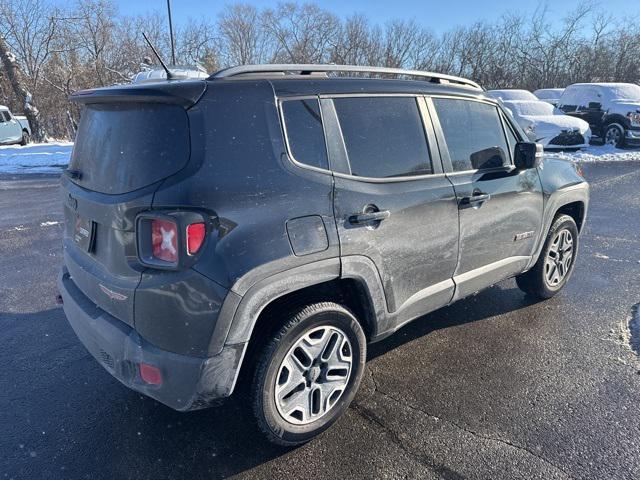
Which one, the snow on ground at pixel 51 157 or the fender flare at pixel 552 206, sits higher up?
the fender flare at pixel 552 206

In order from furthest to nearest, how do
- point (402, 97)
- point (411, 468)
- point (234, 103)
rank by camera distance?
point (402, 97) < point (411, 468) < point (234, 103)

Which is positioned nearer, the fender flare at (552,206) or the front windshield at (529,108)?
the fender flare at (552,206)

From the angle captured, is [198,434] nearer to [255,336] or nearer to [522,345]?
[255,336]

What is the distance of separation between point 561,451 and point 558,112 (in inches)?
655

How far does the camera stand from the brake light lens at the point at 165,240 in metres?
1.97

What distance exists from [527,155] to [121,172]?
9.88ft

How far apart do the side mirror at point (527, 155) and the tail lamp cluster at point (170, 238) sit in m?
2.75

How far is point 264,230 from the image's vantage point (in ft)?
6.93

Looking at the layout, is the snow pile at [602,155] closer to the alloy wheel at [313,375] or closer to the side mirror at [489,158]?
the side mirror at [489,158]

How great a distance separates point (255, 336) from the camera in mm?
2332

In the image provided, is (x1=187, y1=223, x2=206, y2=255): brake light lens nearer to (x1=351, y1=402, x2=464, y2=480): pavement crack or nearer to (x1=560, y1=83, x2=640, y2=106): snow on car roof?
(x1=351, y1=402, x2=464, y2=480): pavement crack

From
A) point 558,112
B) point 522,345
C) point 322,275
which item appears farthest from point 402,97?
point 558,112

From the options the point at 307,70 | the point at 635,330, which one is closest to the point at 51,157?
the point at 307,70

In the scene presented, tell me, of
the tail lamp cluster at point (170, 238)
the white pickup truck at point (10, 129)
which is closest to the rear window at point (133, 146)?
the tail lamp cluster at point (170, 238)
